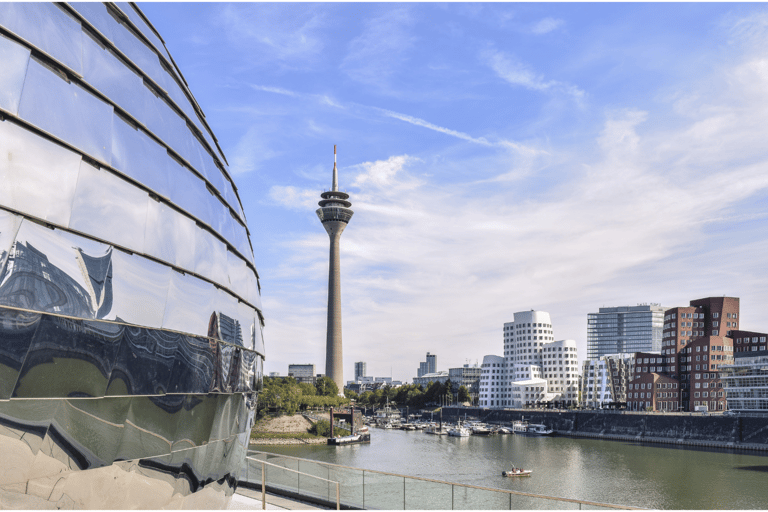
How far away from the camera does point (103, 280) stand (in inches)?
255

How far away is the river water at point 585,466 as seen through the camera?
173 feet

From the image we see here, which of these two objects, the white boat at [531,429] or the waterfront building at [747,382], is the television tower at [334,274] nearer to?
the white boat at [531,429]

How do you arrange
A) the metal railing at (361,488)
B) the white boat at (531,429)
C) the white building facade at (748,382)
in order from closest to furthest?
the metal railing at (361,488), the white building facade at (748,382), the white boat at (531,429)

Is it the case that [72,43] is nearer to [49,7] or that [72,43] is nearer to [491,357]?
[49,7]

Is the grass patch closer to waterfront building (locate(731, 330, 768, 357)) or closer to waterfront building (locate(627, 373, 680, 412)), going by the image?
waterfront building (locate(627, 373, 680, 412))

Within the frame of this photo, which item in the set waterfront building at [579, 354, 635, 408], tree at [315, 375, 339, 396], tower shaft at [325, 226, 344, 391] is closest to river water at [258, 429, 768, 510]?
waterfront building at [579, 354, 635, 408]

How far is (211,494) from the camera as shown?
30.5 feet

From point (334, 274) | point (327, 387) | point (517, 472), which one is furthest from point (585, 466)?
point (334, 274)

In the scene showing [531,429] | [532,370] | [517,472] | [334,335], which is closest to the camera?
[517,472]

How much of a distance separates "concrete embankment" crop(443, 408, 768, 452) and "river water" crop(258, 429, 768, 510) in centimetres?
454

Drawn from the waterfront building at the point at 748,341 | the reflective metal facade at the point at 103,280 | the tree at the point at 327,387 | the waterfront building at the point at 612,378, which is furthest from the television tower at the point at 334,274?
the reflective metal facade at the point at 103,280

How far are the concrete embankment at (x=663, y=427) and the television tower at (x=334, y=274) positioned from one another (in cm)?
6003

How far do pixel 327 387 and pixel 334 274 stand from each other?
35.3 m

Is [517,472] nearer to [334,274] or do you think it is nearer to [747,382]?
[747,382]
